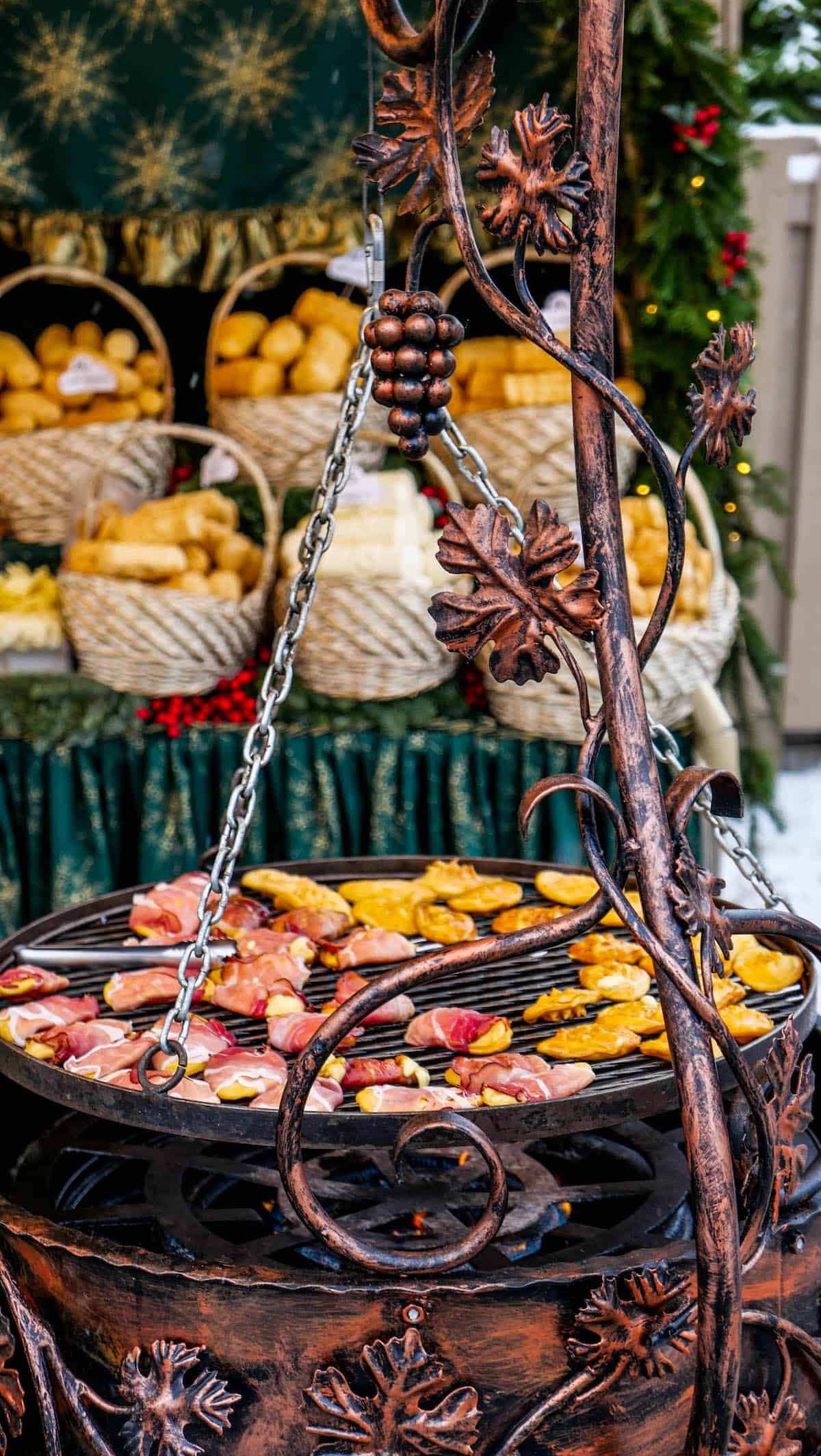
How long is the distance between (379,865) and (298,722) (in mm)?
1054

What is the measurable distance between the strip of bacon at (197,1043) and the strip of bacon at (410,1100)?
0.18 metres

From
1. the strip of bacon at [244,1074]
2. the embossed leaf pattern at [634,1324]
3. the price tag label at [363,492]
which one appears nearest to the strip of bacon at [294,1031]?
the strip of bacon at [244,1074]

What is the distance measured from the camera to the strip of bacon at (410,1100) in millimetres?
1263

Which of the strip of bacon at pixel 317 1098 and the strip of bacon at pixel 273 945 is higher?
the strip of bacon at pixel 273 945

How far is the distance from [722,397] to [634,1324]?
2.66 ft

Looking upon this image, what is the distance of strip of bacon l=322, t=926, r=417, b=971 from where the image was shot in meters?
1.64

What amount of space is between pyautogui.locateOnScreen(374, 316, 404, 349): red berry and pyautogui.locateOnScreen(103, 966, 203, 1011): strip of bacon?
2.65 ft

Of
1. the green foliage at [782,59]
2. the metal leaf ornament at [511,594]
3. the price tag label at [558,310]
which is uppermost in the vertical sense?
the green foliage at [782,59]

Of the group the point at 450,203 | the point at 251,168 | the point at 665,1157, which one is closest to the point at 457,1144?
the point at 665,1157

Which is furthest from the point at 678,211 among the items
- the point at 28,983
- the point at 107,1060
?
the point at 107,1060

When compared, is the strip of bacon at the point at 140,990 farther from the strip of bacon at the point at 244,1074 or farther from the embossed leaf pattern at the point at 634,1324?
the embossed leaf pattern at the point at 634,1324

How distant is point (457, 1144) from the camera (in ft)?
4.00

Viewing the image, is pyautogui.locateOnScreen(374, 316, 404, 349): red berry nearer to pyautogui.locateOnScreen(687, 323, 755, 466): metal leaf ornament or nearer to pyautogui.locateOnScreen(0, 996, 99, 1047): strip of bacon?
pyautogui.locateOnScreen(687, 323, 755, 466): metal leaf ornament

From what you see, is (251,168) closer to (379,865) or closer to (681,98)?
(681,98)
